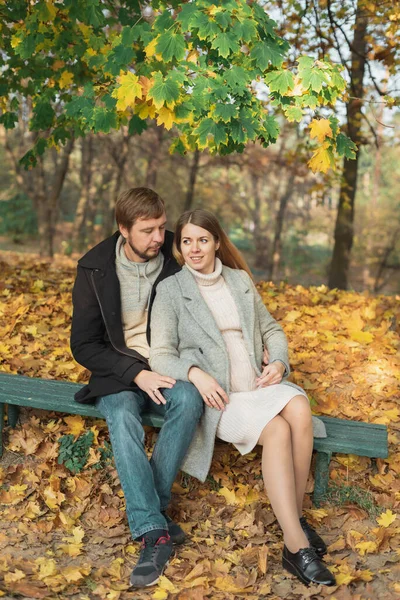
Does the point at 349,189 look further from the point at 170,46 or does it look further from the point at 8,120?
the point at 170,46

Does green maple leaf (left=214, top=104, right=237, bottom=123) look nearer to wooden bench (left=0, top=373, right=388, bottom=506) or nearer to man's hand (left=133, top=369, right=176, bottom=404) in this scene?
man's hand (left=133, top=369, right=176, bottom=404)

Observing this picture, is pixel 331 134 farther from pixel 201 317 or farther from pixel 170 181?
pixel 170 181

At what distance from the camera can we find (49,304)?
569 cm

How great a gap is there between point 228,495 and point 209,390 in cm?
78

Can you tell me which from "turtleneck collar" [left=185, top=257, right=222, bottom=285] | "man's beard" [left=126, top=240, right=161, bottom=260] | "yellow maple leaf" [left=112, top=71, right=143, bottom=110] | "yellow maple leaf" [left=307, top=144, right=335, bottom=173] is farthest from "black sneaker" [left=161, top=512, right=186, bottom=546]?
"yellow maple leaf" [left=112, top=71, right=143, bottom=110]

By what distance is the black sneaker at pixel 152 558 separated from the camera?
2.96 metres

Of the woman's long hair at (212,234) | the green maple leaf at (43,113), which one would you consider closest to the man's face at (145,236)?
the woman's long hair at (212,234)

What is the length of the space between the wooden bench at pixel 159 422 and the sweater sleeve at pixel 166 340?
308mm

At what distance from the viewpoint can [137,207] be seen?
11.6 ft

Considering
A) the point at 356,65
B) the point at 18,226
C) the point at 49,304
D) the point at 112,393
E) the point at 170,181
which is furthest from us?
the point at 18,226

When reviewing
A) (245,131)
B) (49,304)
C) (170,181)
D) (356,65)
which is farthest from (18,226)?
(245,131)

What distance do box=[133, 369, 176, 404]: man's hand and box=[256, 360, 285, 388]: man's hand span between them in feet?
1.54

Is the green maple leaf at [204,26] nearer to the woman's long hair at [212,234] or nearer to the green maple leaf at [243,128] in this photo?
the green maple leaf at [243,128]

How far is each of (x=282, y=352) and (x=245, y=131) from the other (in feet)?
4.14
